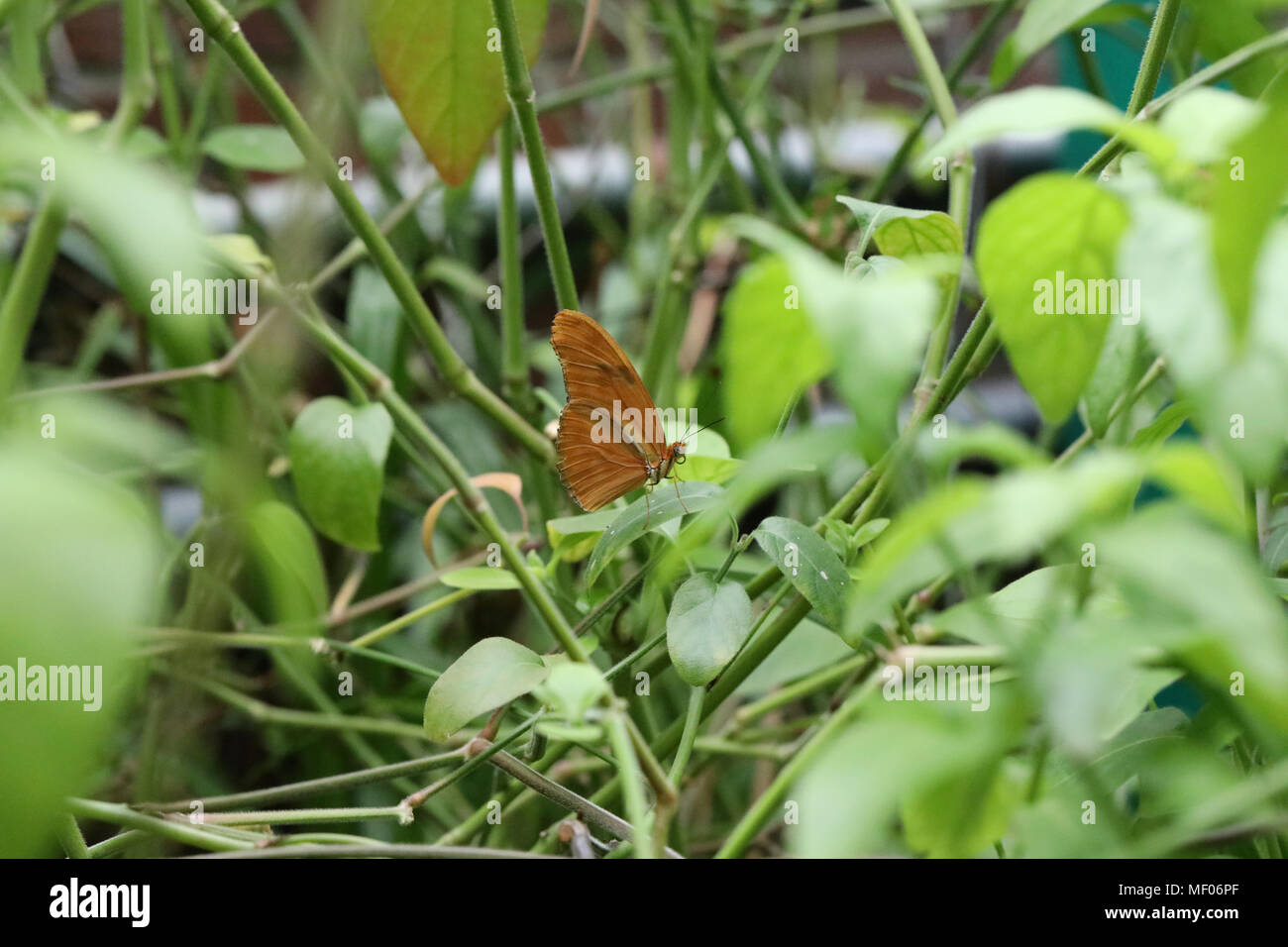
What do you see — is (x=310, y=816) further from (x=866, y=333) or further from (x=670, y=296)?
(x=670, y=296)

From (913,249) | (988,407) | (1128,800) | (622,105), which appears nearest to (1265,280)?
(913,249)

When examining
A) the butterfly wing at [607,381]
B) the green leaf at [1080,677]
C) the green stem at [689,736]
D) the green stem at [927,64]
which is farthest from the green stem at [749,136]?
the green leaf at [1080,677]

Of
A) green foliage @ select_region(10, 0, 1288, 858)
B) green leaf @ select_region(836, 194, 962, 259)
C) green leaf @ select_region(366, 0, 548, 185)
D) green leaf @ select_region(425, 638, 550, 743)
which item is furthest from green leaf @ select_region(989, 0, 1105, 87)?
green leaf @ select_region(425, 638, 550, 743)

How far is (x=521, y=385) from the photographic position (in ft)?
1.81

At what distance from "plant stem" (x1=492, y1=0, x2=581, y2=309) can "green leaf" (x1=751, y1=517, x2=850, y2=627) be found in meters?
0.18

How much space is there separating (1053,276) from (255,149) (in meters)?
0.52

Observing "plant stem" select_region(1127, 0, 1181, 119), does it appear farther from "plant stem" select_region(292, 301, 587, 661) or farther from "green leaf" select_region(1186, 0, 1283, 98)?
"plant stem" select_region(292, 301, 587, 661)

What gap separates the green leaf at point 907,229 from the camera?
0.34 metres

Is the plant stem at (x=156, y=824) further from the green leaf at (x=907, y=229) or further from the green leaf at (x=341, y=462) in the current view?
the green leaf at (x=907, y=229)

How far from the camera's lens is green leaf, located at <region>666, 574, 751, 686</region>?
31cm

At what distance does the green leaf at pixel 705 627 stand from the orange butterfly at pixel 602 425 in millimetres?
55

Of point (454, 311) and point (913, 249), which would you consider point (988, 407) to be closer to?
point (454, 311)
